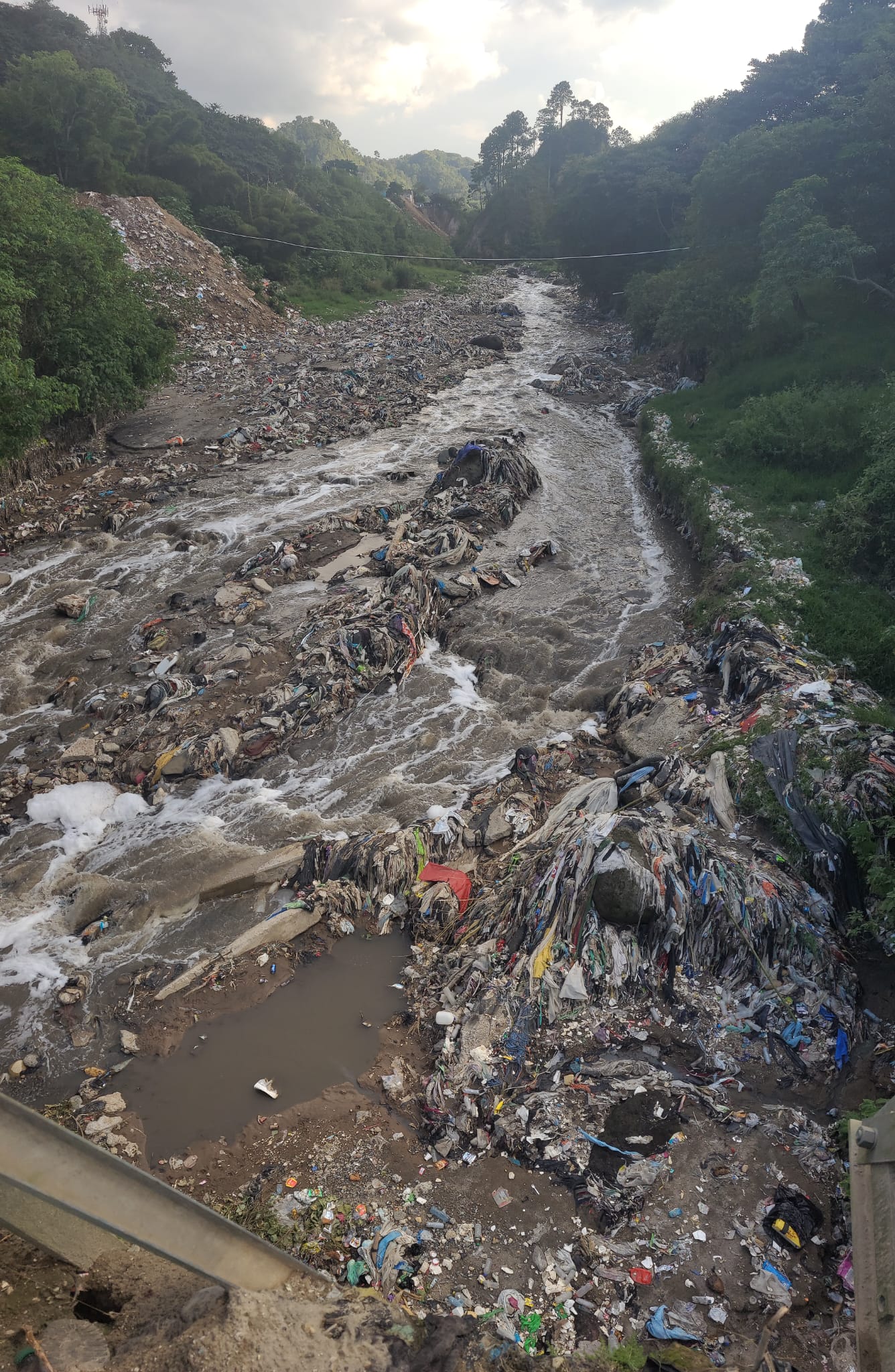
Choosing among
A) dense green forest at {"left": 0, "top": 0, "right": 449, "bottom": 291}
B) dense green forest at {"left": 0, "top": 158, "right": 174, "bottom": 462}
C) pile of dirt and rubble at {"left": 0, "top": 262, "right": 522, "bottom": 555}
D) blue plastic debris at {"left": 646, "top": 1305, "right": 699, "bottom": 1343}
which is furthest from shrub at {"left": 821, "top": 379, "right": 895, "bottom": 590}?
dense green forest at {"left": 0, "top": 0, "right": 449, "bottom": 291}

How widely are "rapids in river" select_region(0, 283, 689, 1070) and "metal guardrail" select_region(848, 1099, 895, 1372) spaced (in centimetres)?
501

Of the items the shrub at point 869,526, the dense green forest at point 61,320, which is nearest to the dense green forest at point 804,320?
the shrub at point 869,526

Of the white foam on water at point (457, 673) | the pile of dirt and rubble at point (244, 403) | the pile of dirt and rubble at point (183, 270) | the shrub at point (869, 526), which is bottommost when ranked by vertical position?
the white foam on water at point (457, 673)

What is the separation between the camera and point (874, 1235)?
3936 millimetres

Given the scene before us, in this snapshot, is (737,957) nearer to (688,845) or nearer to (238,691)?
(688,845)

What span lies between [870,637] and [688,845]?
5.30 metres

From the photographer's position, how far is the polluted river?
456 centimetres

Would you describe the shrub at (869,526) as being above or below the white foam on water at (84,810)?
above

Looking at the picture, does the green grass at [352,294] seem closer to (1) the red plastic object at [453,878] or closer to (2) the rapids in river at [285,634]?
(2) the rapids in river at [285,634]

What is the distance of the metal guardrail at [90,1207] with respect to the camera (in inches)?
130

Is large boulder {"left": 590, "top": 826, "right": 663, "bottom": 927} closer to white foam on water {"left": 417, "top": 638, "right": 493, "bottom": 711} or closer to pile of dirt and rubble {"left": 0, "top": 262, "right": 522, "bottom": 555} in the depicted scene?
white foam on water {"left": 417, "top": 638, "right": 493, "bottom": 711}

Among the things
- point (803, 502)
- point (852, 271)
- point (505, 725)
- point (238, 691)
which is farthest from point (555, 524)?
point (852, 271)

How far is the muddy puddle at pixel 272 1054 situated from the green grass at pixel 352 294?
31105mm

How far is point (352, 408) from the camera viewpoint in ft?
70.3
